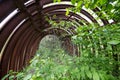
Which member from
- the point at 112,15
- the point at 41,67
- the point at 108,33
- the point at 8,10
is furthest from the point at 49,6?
the point at 41,67

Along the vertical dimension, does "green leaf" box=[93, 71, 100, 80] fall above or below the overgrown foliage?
below

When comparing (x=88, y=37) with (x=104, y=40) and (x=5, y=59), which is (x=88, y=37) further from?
(x=5, y=59)

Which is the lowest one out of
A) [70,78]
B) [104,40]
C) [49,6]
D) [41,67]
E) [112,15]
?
[70,78]

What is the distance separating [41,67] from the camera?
1.67 metres

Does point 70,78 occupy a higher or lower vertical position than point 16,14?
lower

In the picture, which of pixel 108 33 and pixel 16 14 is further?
pixel 16 14

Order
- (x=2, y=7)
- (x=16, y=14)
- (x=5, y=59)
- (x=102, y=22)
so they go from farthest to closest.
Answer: (x=102, y=22), (x=5, y=59), (x=16, y=14), (x=2, y=7)

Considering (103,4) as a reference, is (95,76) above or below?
below

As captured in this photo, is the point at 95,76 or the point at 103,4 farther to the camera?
the point at 103,4

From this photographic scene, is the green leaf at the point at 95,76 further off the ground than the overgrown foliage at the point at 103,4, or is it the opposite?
the overgrown foliage at the point at 103,4

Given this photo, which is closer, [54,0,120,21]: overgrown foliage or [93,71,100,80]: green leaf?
[93,71,100,80]: green leaf

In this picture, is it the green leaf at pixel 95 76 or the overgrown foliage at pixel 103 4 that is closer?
the green leaf at pixel 95 76

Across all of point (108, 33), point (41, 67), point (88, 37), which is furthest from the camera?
point (88, 37)

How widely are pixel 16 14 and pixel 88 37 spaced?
2.42 m
